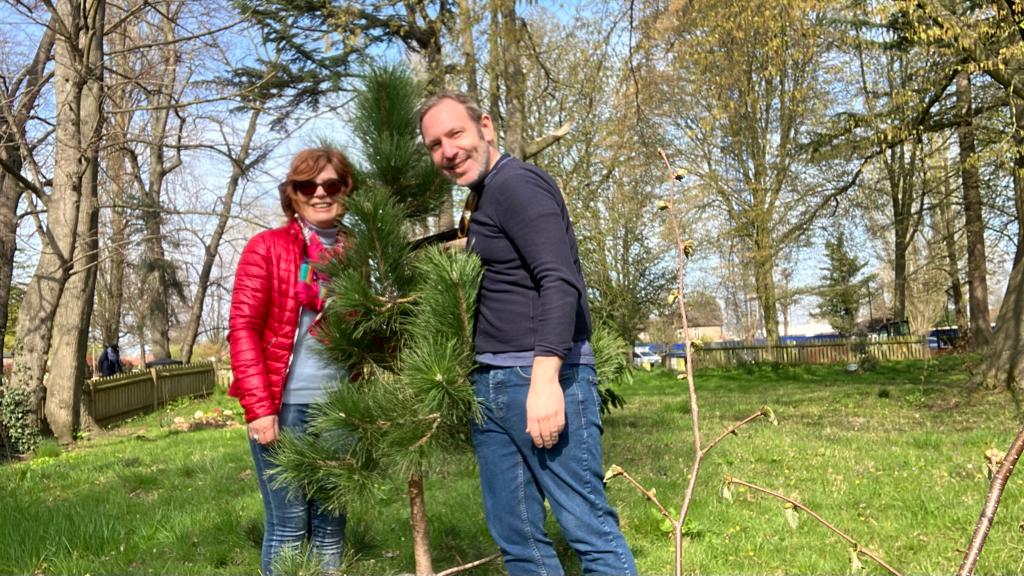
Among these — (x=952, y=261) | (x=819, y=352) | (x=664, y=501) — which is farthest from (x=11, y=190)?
(x=952, y=261)

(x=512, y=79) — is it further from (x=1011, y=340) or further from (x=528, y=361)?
(x=1011, y=340)

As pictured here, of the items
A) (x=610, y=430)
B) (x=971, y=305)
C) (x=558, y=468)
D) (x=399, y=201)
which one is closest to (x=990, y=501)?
(x=558, y=468)

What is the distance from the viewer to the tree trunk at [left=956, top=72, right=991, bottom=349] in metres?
13.9

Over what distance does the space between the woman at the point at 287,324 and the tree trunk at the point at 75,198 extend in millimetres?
8143

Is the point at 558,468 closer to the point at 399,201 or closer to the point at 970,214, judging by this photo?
the point at 399,201

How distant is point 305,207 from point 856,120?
438 inches

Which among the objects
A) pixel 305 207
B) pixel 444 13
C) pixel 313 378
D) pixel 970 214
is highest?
pixel 444 13

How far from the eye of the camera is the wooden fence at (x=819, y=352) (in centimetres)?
2361

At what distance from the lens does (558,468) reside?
224cm

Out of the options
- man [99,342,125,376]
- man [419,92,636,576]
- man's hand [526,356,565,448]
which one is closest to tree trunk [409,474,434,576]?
man [419,92,636,576]

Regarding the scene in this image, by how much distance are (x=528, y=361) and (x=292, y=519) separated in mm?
1161

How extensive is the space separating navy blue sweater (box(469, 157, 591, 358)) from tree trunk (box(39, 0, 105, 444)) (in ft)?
29.2

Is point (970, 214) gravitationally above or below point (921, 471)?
above

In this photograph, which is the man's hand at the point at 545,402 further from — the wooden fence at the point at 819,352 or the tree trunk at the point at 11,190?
the wooden fence at the point at 819,352
